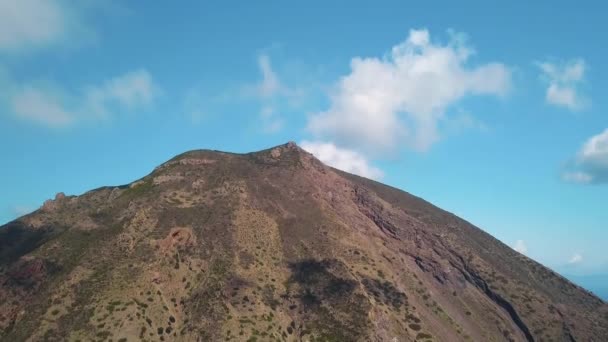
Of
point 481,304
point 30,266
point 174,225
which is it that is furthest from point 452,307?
point 30,266

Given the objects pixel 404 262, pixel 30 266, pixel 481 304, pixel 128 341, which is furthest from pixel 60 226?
pixel 481 304

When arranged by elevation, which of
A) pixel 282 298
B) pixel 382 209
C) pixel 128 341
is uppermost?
pixel 382 209

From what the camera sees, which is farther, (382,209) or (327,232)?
(382,209)

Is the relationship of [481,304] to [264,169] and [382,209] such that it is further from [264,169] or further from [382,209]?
[264,169]

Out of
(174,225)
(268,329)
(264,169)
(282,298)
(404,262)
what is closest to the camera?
(268,329)

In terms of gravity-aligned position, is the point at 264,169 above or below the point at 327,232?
above

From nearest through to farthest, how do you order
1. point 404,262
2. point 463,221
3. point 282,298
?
point 282,298 → point 404,262 → point 463,221
